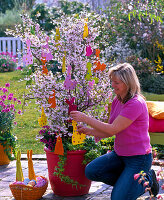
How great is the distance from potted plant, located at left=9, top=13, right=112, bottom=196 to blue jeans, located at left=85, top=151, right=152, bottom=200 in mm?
214

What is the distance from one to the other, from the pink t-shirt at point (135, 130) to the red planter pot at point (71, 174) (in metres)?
0.56

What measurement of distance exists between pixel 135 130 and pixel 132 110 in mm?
188

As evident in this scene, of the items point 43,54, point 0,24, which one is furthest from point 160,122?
point 0,24

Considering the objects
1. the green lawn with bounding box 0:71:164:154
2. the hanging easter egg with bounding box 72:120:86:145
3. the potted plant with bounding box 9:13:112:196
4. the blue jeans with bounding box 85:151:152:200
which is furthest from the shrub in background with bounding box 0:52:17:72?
the blue jeans with bounding box 85:151:152:200

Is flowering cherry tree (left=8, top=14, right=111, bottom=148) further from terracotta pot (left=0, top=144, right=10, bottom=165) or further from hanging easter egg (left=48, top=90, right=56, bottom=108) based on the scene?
terracotta pot (left=0, top=144, right=10, bottom=165)

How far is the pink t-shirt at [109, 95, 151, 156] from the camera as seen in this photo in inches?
120

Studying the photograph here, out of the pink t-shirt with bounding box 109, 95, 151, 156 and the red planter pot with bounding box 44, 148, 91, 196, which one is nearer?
the pink t-shirt with bounding box 109, 95, 151, 156

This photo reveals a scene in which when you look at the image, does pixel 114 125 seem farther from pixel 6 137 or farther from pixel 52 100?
pixel 6 137

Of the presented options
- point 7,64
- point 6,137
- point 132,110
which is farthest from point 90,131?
point 7,64

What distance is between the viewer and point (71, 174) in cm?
363

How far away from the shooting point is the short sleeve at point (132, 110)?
9.98 feet

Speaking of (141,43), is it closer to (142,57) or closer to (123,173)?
(142,57)

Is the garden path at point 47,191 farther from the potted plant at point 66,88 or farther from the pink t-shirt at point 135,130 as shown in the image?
the pink t-shirt at point 135,130

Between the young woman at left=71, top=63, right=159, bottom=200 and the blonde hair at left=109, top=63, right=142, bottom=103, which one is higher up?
the blonde hair at left=109, top=63, right=142, bottom=103
